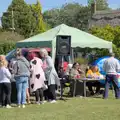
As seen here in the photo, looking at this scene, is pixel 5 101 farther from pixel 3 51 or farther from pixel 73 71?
pixel 3 51

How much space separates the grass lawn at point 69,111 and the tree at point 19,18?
134 ft

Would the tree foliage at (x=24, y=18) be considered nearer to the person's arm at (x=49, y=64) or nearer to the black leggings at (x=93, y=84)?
the black leggings at (x=93, y=84)

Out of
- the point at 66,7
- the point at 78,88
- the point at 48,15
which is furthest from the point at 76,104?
the point at 66,7

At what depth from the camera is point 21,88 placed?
13055 mm

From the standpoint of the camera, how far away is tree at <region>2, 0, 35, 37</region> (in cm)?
5512

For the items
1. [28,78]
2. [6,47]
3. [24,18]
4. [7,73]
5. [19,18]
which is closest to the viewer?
[7,73]

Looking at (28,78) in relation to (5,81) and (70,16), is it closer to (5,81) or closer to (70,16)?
(5,81)

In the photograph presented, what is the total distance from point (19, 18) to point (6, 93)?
4493cm

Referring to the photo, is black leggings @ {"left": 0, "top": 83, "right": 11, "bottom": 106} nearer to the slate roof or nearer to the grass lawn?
the grass lawn

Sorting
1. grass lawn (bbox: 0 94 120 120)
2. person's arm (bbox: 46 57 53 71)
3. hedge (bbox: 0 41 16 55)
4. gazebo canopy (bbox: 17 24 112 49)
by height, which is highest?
hedge (bbox: 0 41 16 55)

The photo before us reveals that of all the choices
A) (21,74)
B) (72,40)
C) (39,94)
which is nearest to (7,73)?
(21,74)

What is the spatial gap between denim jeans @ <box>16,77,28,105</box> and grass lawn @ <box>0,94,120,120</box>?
0.30 metres

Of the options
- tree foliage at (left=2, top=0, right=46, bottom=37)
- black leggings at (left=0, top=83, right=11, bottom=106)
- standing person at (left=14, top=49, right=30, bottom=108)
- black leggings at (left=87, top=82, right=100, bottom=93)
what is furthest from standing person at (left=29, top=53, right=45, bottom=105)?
tree foliage at (left=2, top=0, right=46, bottom=37)

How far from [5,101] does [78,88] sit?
3.66m
